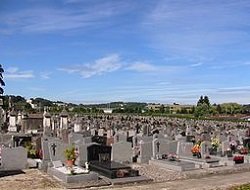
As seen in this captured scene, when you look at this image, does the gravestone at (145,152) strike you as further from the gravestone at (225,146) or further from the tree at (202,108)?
the tree at (202,108)

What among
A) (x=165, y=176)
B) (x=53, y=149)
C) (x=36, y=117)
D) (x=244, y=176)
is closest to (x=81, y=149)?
(x=53, y=149)

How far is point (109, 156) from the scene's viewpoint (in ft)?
56.6

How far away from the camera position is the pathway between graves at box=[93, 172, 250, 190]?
13.4 m

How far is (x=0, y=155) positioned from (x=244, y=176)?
10009 millimetres

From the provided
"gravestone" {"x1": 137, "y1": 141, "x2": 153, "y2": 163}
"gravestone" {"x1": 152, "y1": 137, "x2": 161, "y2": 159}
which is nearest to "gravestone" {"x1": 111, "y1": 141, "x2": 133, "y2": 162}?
"gravestone" {"x1": 137, "y1": 141, "x2": 153, "y2": 163}

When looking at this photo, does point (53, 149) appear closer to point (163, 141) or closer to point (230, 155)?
point (163, 141)

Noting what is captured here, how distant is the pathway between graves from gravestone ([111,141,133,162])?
A: 4625 mm

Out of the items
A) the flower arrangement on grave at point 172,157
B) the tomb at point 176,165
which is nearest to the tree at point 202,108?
the flower arrangement on grave at point 172,157

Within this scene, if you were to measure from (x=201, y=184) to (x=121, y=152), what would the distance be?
561 cm

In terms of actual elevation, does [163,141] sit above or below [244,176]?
above

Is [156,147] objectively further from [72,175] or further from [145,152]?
[72,175]

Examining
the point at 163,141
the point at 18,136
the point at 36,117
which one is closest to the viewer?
the point at 163,141

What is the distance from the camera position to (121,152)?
1891 cm

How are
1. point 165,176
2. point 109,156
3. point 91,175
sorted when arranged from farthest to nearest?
point 109,156 → point 165,176 → point 91,175
